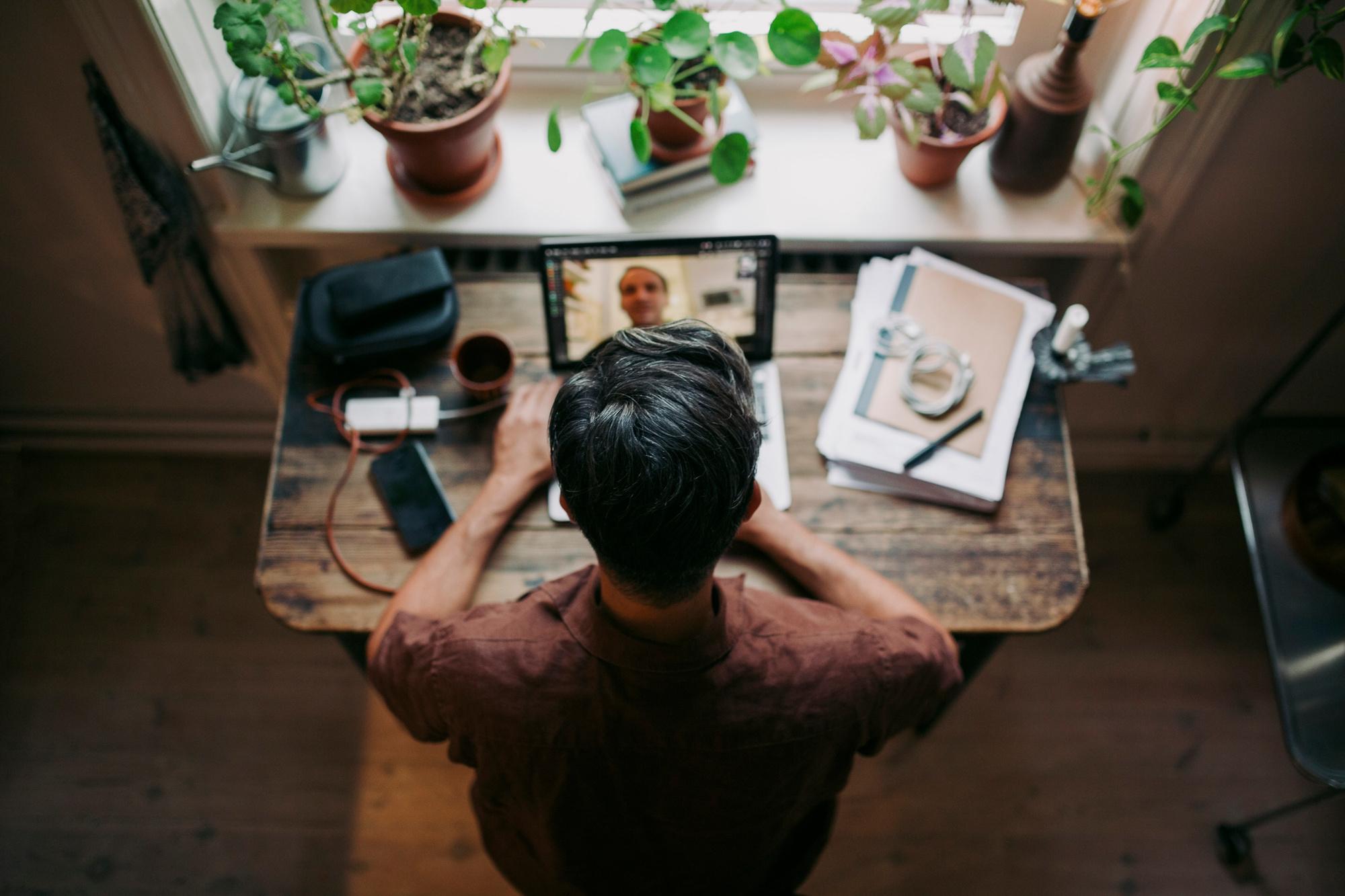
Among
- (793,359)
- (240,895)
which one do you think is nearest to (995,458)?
(793,359)

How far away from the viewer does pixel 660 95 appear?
47.8 inches

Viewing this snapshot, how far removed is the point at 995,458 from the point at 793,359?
0.33 m

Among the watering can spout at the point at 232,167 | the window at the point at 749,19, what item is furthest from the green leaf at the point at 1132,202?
the watering can spout at the point at 232,167

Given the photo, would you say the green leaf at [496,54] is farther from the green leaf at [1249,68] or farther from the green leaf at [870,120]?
the green leaf at [1249,68]

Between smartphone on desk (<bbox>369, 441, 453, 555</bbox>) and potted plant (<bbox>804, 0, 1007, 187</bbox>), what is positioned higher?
potted plant (<bbox>804, 0, 1007, 187</bbox>)

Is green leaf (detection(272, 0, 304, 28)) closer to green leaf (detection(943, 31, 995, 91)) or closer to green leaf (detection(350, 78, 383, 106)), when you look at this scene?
green leaf (detection(350, 78, 383, 106))

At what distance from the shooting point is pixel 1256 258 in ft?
5.22

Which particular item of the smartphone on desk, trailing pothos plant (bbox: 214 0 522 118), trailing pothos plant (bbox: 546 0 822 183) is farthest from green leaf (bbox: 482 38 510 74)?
the smartphone on desk

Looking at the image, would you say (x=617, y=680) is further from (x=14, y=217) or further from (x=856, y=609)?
(x=14, y=217)

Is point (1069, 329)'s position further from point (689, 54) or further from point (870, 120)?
point (689, 54)

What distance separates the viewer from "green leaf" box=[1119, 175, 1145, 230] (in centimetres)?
144

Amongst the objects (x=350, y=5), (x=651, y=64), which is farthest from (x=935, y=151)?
(x=350, y=5)

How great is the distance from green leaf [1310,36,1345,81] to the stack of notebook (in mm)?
437

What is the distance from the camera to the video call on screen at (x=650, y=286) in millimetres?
1268
